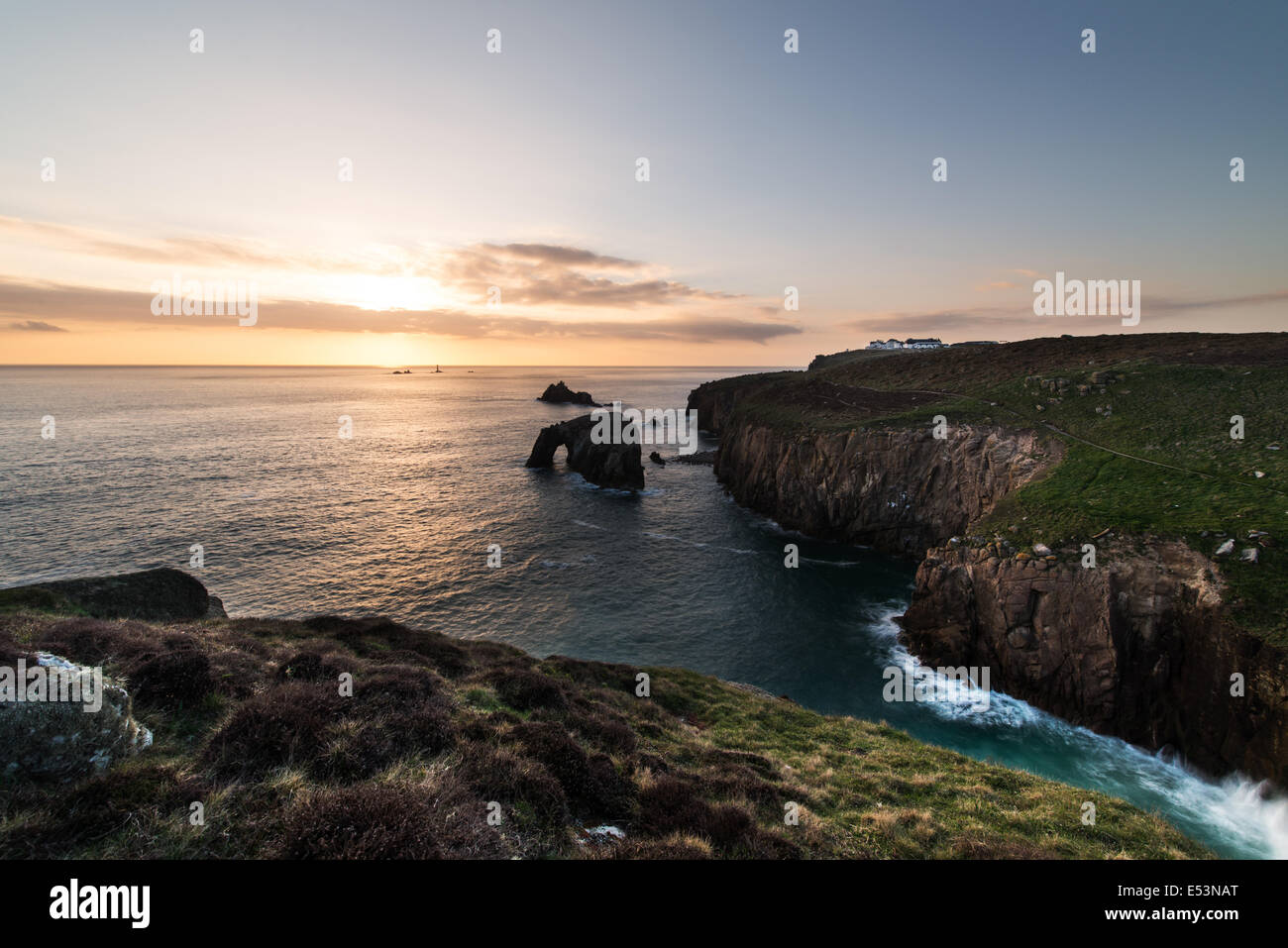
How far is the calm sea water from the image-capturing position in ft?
81.6

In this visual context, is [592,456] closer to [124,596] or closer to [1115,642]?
[124,596]

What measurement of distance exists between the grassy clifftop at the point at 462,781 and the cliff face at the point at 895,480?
31118 millimetres

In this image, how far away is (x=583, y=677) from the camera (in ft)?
75.5

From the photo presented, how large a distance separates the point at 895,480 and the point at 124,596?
58700 millimetres

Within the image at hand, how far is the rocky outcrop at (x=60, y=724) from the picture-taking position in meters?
7.21

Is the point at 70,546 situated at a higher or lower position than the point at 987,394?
lower

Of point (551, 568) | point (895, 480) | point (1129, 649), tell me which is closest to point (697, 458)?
point (895, 480)

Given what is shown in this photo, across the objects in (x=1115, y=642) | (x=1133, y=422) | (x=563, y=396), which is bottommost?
(x=1115, y=642)

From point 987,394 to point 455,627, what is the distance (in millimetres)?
59832

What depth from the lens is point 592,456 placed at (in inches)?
3017

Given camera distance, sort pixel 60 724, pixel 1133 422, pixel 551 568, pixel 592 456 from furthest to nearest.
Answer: pixel 592 456 < pixel 551 568 < pixel 1133 422 < pixel 60 724
